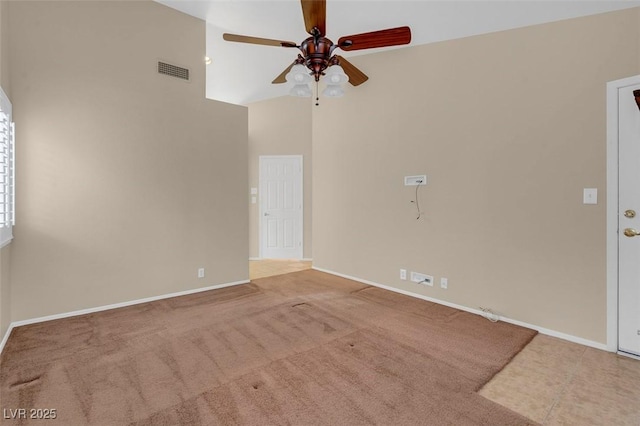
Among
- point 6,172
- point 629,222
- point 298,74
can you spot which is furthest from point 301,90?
point 629,222

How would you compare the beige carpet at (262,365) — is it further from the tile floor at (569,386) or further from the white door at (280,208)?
the white door at (280,208)

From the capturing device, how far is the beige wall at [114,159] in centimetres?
278

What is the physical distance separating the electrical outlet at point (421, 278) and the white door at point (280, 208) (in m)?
2.82

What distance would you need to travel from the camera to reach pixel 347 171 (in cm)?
448

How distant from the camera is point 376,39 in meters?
2.23

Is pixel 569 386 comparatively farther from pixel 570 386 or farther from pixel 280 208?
pixel 280 208

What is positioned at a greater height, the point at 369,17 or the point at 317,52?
the point at 369,17

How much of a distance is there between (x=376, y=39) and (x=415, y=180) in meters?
1.84

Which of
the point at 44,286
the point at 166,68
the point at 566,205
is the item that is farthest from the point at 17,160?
the point at 566,205

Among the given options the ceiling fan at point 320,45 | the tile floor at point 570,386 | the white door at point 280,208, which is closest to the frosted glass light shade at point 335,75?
the ceiling fan at point 320,45

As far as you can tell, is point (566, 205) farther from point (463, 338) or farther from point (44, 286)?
point (44, 286)

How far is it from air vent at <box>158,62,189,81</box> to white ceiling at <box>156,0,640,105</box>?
69 cm

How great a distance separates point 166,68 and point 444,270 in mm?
4119

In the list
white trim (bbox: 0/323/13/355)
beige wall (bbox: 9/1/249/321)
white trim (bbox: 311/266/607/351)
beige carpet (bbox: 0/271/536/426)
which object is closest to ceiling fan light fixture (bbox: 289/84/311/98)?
beige wall (bbox: 9/1/249/321)
